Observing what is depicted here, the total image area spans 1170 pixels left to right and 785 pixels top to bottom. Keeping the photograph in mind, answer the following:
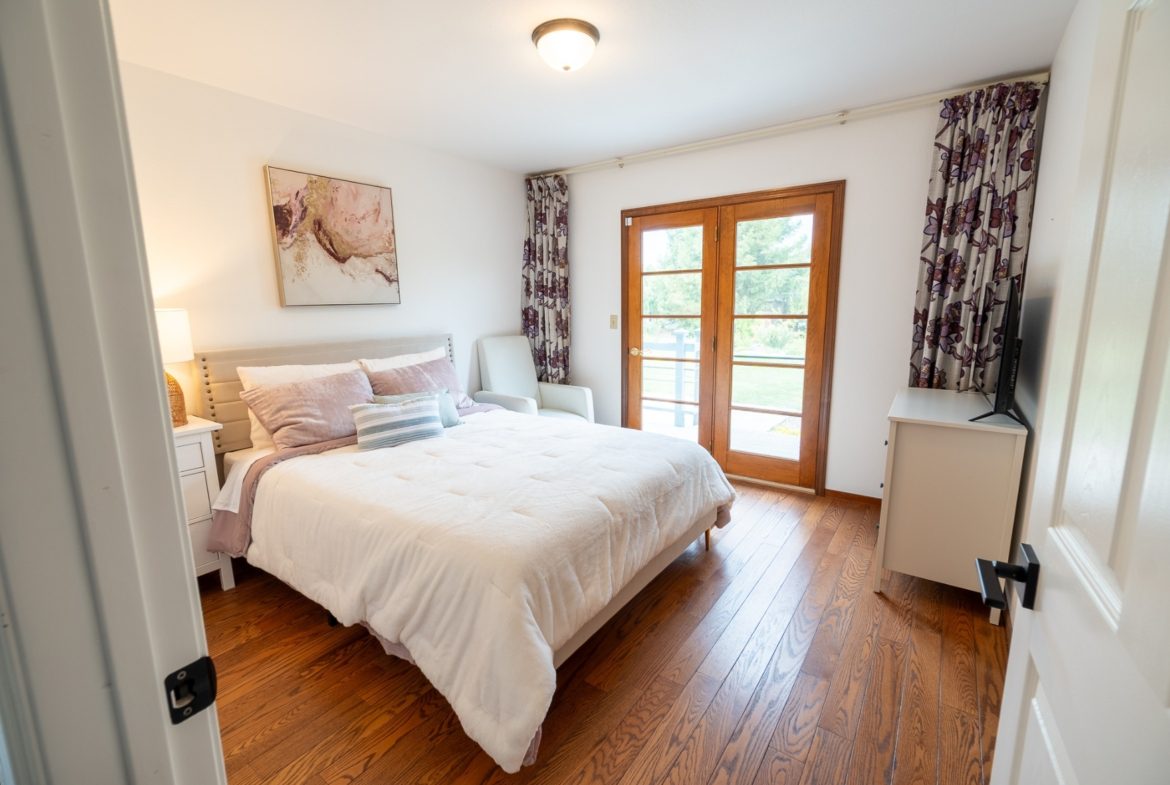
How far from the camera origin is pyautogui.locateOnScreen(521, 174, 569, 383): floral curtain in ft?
13.9

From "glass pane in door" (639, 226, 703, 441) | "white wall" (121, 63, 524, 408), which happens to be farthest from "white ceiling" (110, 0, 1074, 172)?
"glass pane in door" (639, 226, 703, 441)

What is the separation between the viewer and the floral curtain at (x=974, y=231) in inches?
101

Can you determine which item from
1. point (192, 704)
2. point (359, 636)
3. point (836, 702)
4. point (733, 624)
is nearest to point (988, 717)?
point (836, 702)

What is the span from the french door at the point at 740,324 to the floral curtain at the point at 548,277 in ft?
1.91

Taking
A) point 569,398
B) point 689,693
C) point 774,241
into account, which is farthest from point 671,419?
point 689,693

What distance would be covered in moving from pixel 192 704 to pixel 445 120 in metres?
3.29

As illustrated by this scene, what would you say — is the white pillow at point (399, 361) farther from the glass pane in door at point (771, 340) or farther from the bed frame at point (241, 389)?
the glass pane in door at point (771, 340)

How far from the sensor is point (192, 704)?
19.4 inches

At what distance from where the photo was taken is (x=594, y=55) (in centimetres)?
230

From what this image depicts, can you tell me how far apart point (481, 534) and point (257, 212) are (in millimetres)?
2441

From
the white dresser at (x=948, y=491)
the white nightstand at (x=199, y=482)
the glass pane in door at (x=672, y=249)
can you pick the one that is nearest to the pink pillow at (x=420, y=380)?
the white nightstand at (x=199, y=482)

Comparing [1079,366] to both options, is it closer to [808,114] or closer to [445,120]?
[808,114]

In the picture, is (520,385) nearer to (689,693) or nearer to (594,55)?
(594,55)

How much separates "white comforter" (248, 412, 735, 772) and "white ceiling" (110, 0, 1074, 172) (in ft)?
6.02
